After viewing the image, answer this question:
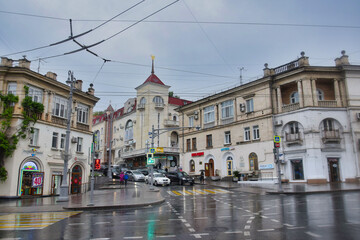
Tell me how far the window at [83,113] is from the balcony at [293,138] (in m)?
23.1

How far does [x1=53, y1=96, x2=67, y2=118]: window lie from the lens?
28328mm

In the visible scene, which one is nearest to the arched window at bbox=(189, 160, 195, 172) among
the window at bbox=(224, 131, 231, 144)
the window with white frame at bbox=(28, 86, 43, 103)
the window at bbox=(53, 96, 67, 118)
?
the window at bbox=(224, 131, 231, 144)

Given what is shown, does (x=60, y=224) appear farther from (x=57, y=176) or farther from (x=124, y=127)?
(x=124, y=127)

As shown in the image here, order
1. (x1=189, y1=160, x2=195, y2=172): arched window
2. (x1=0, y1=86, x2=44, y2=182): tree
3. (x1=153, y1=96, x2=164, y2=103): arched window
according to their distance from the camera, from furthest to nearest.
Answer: (x1=153, y1=96, x2=164, y2=103): arched window → (x1=189, y1=160, x2=195, y2=172): arched window → (x1=0, y1=86, x2=44, y2=182): tree

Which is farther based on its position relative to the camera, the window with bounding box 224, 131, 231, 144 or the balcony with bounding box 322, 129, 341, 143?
the window with bounding box 224, 131, 231, 144

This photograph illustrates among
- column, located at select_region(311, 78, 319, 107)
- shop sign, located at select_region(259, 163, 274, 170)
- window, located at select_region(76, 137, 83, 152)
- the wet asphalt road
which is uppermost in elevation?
column, located at select_region(311, 78, 319, 107)

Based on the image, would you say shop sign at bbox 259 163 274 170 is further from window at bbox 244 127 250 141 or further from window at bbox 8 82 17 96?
window at bbox 8 82 17 96

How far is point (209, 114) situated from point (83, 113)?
19.1m

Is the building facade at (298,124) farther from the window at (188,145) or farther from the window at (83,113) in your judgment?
the window at (83,113)

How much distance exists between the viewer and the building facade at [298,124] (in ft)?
96.2

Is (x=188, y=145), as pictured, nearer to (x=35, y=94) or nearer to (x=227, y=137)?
(x=227, y=137)

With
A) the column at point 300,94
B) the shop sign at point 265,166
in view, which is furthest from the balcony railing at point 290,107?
the shop sign at point 265,166

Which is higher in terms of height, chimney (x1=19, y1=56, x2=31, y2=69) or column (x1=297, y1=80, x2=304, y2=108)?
chimney (x1=19, y1=56, x2=31, y2=69)

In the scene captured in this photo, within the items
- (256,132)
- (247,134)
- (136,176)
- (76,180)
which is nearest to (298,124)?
(256,132)
